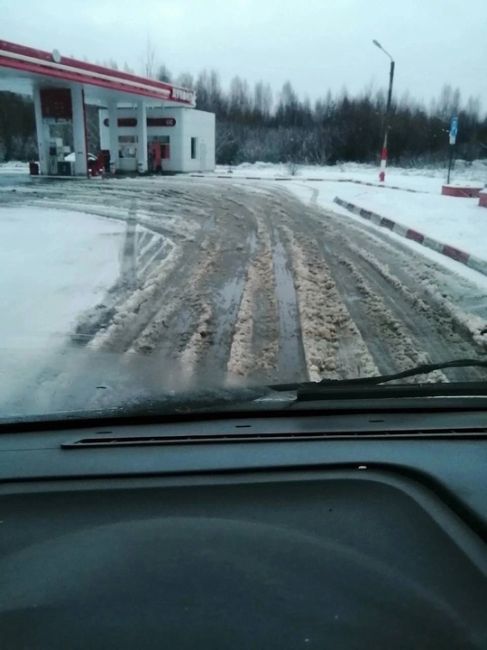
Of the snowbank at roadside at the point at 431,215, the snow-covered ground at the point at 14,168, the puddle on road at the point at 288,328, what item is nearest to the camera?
the puddle on road at the point at 288,328

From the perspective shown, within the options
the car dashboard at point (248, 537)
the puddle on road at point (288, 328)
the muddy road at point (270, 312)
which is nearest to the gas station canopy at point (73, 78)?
the muddy road at point (270, 312)

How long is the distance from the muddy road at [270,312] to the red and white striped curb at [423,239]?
59cm

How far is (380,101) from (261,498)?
72266 millimetres

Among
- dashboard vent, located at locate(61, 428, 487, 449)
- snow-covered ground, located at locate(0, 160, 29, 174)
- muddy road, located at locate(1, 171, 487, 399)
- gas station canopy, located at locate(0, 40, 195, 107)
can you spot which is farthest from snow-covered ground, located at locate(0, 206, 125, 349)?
snow-covered ground, located at locate(0, 160, 29, 174)

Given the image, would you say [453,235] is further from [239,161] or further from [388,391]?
[239,161]

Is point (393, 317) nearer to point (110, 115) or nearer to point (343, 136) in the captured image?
point (110, 115)

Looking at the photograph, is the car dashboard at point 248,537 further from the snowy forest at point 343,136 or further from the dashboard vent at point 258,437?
the snowy forest at point 343,136

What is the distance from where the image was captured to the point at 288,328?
20.0 feet

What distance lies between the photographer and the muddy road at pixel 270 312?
500 cm

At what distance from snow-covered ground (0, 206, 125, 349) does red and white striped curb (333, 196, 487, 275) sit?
5.58 m

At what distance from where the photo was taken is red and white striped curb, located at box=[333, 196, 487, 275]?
9.48 meters

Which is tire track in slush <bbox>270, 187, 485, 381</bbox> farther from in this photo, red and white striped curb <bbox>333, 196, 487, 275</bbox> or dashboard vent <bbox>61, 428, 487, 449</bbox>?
dashboard vent <bbox>61, 428, 487, 449</bbox>

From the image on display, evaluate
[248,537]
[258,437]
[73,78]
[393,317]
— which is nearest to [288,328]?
[393,317]

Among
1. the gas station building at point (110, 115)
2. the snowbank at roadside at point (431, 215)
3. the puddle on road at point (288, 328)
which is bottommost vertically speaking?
the puddle on road at point (288, 328)
